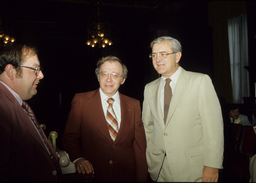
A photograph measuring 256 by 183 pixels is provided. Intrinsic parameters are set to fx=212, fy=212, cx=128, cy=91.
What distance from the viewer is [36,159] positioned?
1444 mm

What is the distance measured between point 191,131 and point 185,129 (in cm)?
6

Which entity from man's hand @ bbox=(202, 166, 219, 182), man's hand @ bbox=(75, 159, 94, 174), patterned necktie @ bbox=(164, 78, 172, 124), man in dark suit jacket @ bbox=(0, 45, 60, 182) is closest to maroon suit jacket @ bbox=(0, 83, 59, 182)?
man in dark suit jacket @ bbox=(0, 45, 60, 182)

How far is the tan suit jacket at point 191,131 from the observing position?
180 cm

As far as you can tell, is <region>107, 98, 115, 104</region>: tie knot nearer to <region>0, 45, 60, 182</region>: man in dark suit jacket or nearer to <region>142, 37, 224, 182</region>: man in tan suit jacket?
<region>142, 37, 224, 182</region>: man in tan suit jacket

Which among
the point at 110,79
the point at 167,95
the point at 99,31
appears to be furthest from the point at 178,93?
the point at 99,31

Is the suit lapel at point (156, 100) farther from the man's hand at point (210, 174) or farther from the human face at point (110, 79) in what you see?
the man's hand at point (210, 174)

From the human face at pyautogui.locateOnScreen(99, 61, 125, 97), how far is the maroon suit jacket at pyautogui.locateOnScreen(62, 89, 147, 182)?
0.13m

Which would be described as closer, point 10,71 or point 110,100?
point 10,71

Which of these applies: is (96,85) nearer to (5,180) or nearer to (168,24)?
(168,24)

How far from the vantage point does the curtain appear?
7.10 meters

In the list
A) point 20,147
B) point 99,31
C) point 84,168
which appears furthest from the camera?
point 99,31

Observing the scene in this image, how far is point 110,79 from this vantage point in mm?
2057

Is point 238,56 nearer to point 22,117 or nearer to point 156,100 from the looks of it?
point 156,100

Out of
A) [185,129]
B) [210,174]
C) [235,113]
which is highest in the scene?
[185,129]
